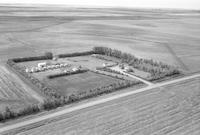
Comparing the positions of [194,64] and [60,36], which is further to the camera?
[60,36]

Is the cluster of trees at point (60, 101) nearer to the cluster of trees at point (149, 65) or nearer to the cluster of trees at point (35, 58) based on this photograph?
the cluster of trees at point (149, 65)

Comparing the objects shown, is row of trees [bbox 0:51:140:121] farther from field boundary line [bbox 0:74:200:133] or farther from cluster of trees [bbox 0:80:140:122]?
field boundary line [bbox 0:74:200:133]

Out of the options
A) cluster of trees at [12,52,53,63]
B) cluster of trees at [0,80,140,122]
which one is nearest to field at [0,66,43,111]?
cluster of trees at [0,80,140,122]

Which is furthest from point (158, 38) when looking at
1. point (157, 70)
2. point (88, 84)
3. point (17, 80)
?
point (17, 80)

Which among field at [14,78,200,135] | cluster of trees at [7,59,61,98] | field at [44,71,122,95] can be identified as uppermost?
cluster of trees at [7,59,61,98]

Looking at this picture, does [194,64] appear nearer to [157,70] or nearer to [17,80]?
[157,70]

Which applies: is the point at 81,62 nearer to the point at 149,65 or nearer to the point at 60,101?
the point at 149,65

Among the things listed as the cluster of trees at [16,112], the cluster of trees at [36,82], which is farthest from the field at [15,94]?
the cluster of trees at [16,112]
